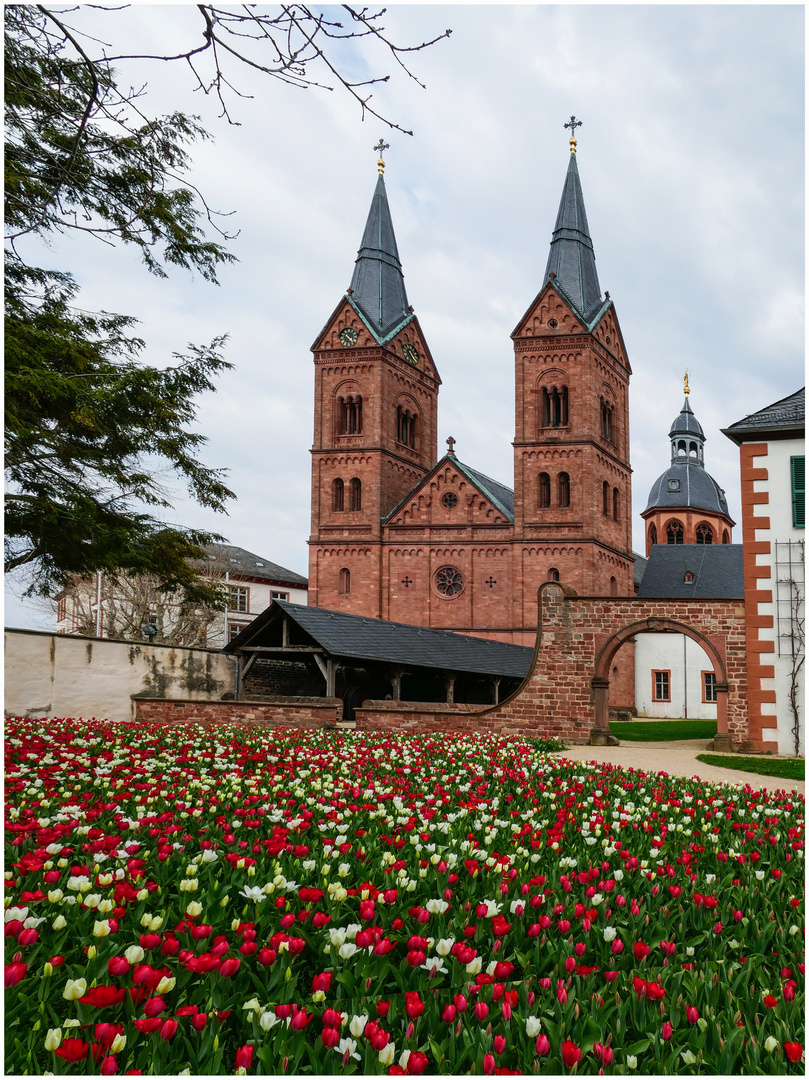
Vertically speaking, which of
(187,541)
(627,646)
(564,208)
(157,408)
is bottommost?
(627,646)

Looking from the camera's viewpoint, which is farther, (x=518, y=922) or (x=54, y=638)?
(x=54, y=638)

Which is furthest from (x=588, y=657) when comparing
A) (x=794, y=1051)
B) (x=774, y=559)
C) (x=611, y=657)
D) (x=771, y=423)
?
(x=794, y=1051)

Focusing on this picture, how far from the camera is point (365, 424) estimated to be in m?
48.6

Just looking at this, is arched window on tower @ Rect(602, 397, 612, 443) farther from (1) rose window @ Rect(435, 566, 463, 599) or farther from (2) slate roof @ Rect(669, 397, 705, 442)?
(2) slate roof @ Rect(669, 397, 705, 442)

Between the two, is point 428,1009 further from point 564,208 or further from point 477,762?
point 564,208

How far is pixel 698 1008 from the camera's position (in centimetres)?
323

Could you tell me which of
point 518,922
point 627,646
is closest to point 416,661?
point 518,922

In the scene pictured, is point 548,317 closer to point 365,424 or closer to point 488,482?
point 488,482

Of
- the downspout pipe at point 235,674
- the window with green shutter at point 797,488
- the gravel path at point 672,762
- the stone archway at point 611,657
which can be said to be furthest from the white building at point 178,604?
the window with green shutter at point 797,488

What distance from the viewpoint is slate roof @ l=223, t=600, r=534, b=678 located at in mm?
22562

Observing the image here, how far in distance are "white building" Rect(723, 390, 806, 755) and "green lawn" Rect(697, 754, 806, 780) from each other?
3.39 feet

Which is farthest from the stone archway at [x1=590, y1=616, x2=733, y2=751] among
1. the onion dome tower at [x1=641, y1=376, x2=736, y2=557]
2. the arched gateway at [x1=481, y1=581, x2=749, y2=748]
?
the onion dome tower at [x1=641, y1=376, x2=736, y2=557]

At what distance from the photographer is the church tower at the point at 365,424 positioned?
4681 centimetres

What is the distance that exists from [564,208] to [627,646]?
26.4 meters
